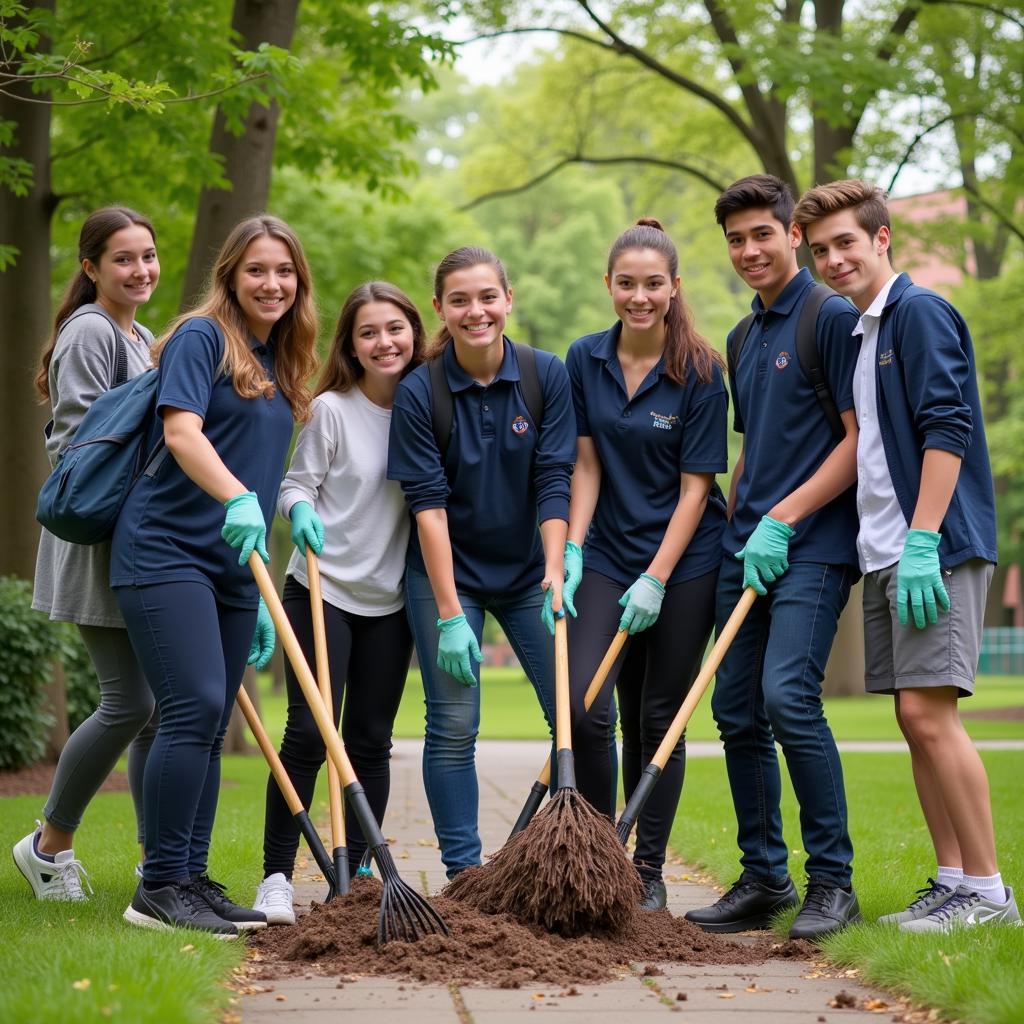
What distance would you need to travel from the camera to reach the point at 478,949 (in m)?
3.87

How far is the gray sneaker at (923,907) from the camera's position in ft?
13.7

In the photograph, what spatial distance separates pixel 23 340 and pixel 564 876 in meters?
7.22

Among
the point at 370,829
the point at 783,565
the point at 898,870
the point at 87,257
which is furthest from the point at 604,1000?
the point at 87,257

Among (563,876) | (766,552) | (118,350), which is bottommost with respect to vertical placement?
(563,876)

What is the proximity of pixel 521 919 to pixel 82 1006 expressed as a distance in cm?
152

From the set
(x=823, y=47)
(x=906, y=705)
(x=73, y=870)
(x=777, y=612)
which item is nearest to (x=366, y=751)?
(x=73, y=870)

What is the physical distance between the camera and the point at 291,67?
743 centimetres

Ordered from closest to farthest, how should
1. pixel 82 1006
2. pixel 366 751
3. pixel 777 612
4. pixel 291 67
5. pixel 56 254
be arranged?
1. pixel 82 1006
2. pixel 777 612
3. pixel 366 751
4. pixel 291 67
5. pixel 56 254

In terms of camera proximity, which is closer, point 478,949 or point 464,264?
point 478,949

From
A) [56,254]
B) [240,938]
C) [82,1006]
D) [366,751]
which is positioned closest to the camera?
[82,1006]

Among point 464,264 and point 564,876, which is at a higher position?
point 464,264

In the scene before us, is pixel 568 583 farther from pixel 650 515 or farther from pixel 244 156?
pixel 244 156

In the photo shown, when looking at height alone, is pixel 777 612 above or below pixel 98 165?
below

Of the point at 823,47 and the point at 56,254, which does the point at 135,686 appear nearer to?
the point at 823,47
